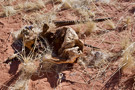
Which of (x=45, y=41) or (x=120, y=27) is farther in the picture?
(x=120, y=27)

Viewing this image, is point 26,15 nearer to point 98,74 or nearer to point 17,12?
point 17,12

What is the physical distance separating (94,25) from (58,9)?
1.33 meters

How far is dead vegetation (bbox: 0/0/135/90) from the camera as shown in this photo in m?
2.23

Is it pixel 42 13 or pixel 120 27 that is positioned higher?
pixel 42 13

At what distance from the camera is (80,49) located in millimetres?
2547

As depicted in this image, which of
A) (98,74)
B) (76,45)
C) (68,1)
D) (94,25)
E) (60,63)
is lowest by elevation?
(98,74)

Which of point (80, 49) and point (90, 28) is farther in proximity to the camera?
point (90, 28)

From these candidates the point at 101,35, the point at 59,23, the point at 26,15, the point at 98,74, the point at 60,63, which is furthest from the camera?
the point at 26,15

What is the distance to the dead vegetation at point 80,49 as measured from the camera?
87.7 inches

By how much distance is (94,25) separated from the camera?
316 centimetres

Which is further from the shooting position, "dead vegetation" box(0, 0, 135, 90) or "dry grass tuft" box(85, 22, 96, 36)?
"dry grass tuft" box(85, 22, 96, 36)

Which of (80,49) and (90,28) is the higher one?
(90,28)

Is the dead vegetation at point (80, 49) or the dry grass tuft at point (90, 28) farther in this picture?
the dry grass tuft at point (90, 28)

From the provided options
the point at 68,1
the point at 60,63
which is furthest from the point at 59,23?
the point at 60,63
